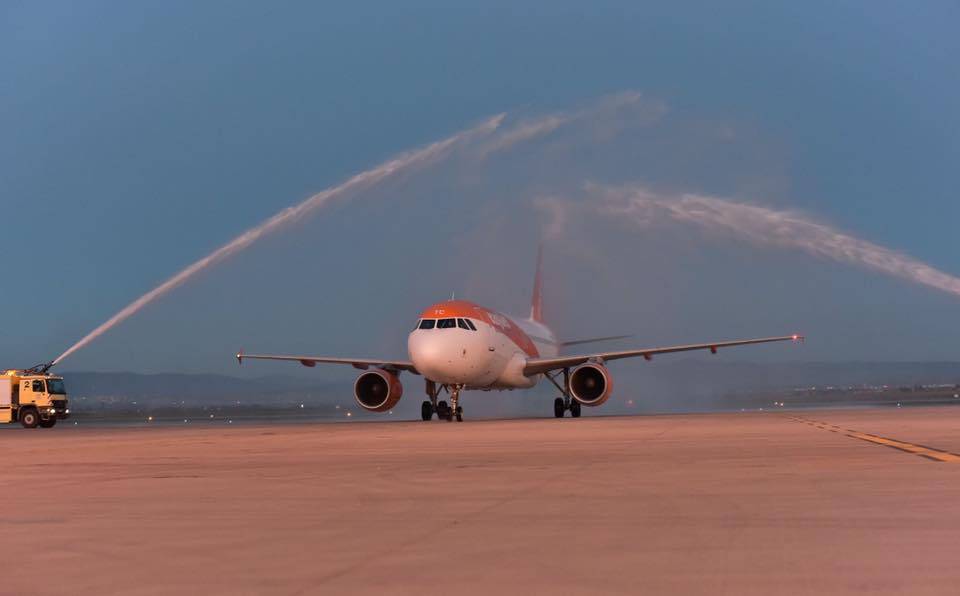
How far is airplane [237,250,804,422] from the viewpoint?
130 feet

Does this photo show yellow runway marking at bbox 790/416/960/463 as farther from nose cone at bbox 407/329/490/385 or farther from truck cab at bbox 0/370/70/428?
truck cab at bbox 0/370/70/428

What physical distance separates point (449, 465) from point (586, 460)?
79.5 inches

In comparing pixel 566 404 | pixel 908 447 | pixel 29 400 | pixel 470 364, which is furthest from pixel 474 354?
pixel 908 447

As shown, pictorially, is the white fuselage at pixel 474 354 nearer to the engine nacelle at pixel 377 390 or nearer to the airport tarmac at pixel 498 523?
the engine nacelle at pixel 377 390

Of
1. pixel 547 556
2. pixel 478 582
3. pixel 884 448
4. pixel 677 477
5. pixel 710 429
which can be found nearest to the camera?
pixel 478 582

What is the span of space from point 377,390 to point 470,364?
5212 mm

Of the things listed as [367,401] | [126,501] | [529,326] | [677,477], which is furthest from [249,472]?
[529,326]

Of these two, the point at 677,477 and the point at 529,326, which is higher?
the point at 529,326

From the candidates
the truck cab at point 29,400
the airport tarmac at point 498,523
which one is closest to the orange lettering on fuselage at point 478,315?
the truck cab at point 29,400

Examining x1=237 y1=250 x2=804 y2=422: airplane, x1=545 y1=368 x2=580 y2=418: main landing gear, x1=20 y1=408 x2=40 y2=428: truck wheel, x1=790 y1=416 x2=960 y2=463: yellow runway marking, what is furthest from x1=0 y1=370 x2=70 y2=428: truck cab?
x1=790 y1=416 x2=960 y2=463: yellow runway marking

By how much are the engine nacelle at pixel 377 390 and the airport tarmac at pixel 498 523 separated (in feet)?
80.7

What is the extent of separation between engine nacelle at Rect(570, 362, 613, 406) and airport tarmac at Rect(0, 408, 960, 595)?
79.3 feet

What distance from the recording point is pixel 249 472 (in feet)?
52.2

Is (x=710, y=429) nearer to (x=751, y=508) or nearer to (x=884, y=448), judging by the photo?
(x=884, y=448)
